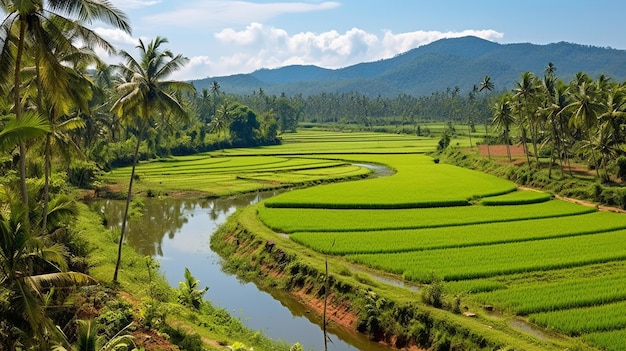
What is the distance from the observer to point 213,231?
3694cm

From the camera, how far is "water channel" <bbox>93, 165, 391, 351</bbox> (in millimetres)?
20531

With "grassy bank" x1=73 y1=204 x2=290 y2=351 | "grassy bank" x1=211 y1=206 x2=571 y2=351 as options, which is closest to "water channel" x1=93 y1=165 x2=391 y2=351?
"grassy bank" x1=211 y1=206 x2=571 y2=351

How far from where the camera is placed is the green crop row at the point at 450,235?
27094 millimetres

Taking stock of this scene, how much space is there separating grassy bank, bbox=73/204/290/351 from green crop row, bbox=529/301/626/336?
9389mm

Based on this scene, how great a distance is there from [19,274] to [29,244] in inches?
32.7

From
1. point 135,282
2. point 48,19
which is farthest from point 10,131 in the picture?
point 135,282

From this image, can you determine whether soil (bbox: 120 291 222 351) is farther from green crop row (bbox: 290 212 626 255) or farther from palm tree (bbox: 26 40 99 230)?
green crop row (bbox: 290 212 626 255)

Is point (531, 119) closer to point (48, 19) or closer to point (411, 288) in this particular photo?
point (411, 288)

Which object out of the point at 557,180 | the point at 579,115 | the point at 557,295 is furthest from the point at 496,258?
the point at 557,180

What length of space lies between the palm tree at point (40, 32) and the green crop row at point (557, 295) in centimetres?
1665

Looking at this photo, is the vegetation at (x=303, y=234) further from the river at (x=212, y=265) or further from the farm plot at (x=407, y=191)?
the river at (x=212, y=265)

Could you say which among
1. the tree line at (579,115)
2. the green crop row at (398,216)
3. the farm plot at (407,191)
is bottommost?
the green crop row at (398,216)

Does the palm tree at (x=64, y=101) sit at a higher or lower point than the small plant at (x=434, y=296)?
higher

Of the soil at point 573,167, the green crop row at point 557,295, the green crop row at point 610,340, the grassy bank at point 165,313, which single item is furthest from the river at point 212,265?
the soil at point 573,167
